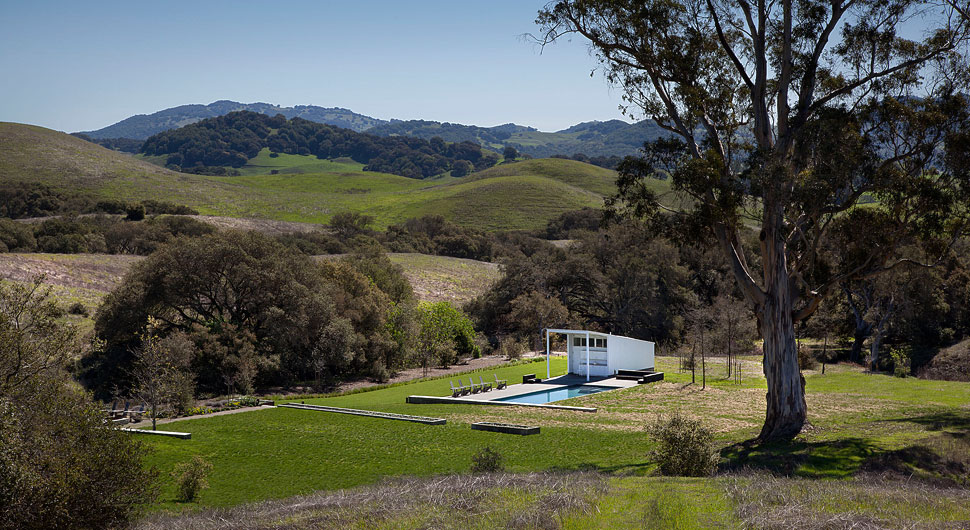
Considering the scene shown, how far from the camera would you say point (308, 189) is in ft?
420

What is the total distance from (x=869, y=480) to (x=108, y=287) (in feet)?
138

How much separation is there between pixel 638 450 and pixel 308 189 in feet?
393

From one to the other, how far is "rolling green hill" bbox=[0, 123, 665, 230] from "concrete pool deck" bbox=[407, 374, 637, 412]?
6357cm

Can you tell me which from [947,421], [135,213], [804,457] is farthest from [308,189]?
[804,457]

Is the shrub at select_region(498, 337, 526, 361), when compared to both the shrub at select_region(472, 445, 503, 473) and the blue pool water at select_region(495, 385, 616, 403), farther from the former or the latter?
the shrub at select_region(472, 445, 503, 473)

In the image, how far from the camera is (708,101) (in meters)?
18.0

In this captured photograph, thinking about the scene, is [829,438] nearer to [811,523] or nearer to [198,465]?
[811,523]

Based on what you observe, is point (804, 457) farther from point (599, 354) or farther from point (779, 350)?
point (599, 354)

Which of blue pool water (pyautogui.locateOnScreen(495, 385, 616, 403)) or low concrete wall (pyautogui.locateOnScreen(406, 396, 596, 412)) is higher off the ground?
low concrete wall (pyautogui.locateOnScreen(406, 396, 596, 412))

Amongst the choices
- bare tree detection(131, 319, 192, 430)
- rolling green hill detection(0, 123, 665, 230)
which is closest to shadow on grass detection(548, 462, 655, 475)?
bare tree detection(131, 319, 192, 430)

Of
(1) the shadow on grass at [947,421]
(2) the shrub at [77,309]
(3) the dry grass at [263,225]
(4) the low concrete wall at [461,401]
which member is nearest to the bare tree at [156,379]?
(4) the low concrete wall at [461,401]

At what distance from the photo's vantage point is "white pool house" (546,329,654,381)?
32.0 metres

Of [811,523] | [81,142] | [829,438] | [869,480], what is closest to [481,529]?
[811,523]

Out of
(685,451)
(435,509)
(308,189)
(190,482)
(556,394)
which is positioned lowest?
(556,394)
